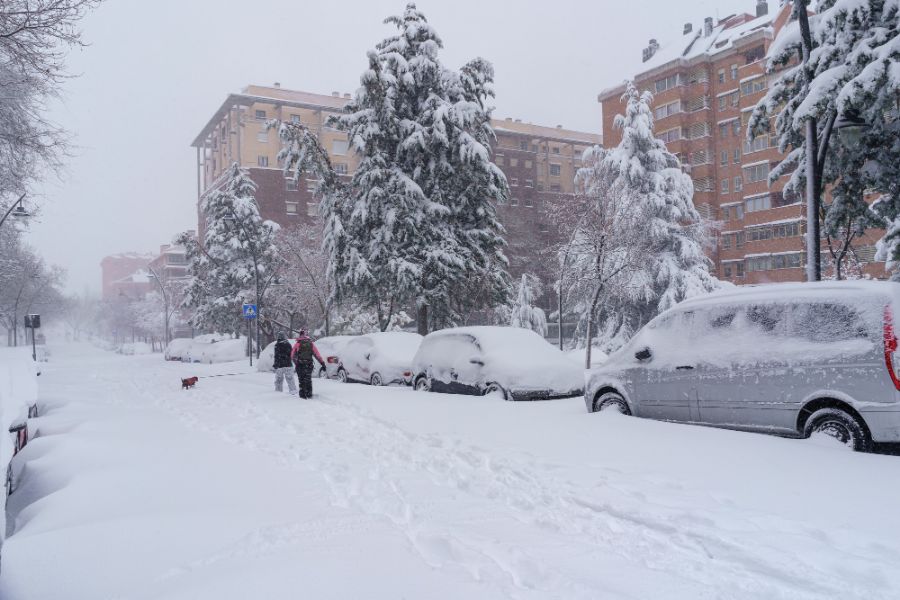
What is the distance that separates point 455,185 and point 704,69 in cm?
4036

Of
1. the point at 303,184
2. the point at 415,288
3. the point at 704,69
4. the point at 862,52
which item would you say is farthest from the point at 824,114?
the point at 303,184

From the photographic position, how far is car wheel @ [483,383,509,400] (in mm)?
12641

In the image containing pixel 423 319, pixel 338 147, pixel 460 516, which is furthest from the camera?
pixel 338 147

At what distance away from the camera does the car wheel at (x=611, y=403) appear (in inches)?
375

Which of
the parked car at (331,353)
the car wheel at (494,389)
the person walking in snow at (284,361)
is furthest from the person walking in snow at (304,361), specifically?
the parked car at (331,353)

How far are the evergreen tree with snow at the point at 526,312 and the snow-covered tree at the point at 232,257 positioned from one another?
15918 millimetres

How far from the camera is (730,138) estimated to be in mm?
54500

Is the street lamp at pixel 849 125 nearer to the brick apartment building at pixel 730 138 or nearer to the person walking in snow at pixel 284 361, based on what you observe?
the person walking in snow at pixel 284 361

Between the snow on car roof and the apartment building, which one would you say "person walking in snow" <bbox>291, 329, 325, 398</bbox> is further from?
the apartment building

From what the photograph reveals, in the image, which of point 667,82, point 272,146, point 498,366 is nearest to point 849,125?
point 498,366

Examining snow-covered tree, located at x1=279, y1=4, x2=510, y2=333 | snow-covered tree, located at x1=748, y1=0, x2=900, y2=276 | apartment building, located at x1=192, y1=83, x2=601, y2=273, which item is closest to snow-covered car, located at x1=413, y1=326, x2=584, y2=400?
snow-covered tree, located at x1=748, y1=0, x2=900, y2=276

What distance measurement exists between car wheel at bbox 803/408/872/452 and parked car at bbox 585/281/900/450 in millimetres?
11

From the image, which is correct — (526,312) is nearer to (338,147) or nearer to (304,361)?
(304,361)

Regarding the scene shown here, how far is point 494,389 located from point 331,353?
996cm
